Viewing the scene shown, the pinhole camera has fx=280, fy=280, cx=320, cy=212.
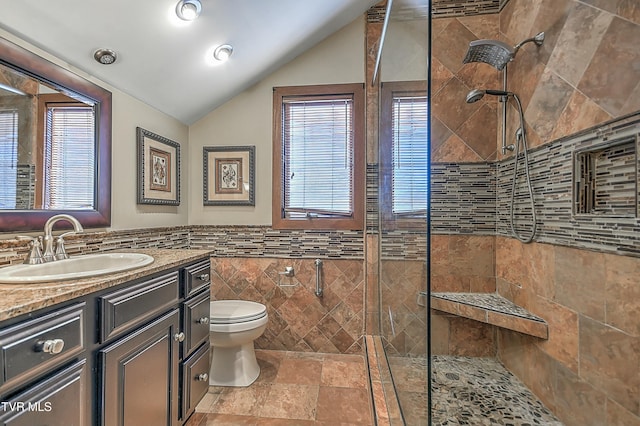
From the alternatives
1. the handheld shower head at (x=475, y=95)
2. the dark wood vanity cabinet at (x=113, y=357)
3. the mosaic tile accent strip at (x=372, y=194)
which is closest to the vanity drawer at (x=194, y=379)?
the dark wood vanity cabinet at (x=113, y=357)

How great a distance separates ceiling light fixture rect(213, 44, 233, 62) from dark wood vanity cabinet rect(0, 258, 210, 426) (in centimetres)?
129

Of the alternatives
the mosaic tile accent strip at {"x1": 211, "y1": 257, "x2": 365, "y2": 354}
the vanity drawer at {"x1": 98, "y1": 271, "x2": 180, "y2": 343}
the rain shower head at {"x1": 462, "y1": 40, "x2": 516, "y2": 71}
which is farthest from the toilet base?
the rain shower head at {"x1": 462, "y1": 40, "x2": 516, "y2": 71}

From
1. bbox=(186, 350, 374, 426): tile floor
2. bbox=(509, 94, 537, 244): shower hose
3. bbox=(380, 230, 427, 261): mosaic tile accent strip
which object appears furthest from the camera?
bbox=(509, 94, 537, 244): shower hose

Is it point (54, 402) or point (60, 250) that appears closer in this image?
point (54, 402)

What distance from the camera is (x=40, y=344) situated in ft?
2.35

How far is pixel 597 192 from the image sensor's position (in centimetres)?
122

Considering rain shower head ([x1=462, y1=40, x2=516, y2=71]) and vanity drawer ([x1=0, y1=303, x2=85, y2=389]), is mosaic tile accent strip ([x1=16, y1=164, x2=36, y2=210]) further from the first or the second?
rain shower head ([x1=462, y1=40, x2=516, y2=71])

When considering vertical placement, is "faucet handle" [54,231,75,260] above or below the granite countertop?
above

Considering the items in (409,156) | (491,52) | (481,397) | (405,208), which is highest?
(491,52)

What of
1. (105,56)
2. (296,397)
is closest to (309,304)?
(296,397)

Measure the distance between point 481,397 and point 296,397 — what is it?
1.04m

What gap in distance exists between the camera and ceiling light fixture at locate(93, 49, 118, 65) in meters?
1.39

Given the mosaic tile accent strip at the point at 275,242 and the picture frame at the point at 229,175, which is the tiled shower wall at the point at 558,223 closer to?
the mosaic tile accent strip at the point at 275,242

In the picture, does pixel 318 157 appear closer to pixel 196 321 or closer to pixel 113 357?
pixel 196 321
